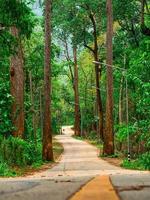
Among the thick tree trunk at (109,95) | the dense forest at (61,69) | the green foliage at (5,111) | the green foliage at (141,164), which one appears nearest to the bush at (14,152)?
the dense forest at (61,69)

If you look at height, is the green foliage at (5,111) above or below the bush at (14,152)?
above

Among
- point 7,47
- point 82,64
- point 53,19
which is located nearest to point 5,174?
point 7,47

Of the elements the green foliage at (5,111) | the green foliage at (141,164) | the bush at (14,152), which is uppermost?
the green foliage at (5,111)

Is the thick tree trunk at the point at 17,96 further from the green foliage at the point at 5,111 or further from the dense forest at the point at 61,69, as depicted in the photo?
the green foliage at the point at 5,111

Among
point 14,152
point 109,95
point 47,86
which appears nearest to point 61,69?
point 109,95

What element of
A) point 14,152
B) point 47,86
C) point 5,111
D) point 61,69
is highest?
point 61,69

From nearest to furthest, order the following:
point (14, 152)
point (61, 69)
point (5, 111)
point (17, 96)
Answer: point (14, 152) < point (5, 111) < point (17, 96) < point (61, 69)

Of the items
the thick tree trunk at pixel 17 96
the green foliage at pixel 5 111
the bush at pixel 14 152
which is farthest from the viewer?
the thick tree trunk at pixel 17 96

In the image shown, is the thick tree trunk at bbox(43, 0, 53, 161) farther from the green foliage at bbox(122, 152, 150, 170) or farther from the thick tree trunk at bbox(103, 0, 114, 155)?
the green foliage at bbox(122, 152, 150, 170)

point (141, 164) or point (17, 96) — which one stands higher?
point (17, 96)

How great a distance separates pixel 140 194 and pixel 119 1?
42.7 m

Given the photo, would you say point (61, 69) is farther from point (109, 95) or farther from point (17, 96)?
point (17, 96)

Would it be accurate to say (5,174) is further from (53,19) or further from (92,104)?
(92,104)

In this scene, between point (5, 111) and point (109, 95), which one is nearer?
point (5, 111)
